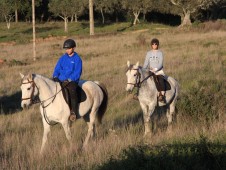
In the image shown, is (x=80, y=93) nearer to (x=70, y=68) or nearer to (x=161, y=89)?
(x=70, y=68)

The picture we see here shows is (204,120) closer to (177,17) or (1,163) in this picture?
(1,163)

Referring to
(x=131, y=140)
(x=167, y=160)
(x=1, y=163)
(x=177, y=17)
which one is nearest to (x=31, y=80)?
(x=1, y=163)

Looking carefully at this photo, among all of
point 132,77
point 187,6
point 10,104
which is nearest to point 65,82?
point 132,77

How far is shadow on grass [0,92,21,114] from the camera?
15.4 meters

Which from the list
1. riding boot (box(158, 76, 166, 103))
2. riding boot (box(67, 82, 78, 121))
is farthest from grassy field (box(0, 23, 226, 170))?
riding boot (box(158, 76, 166, 103))

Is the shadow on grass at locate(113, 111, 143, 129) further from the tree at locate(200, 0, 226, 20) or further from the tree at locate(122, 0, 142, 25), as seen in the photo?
the tree at locate(122, 0, 142, 25)

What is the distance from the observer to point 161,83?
10875mm

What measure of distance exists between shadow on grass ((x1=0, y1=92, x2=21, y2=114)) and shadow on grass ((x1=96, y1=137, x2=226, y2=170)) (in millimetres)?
9245

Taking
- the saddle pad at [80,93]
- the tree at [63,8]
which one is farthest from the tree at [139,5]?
the saddle pad at [80,93]

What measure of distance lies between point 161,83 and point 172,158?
4701 mm

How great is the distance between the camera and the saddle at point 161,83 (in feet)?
35.3

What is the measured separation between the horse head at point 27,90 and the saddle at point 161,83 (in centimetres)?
336

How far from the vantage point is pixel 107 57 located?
1156 inches

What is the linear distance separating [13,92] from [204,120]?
963 centimetres
